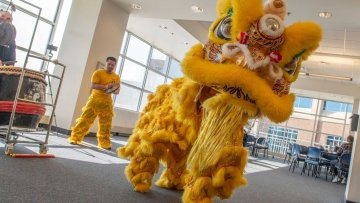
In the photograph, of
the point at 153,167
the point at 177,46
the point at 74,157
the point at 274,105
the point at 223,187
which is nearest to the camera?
the point at 274,105

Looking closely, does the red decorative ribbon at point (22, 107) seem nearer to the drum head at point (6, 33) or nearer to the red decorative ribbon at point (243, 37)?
the drum head at point (6, 33)

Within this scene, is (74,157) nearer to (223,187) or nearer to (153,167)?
(153,167)

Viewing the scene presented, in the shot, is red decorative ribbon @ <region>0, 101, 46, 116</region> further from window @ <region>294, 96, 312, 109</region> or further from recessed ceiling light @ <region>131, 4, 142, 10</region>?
window @ <region>294, 96, 312, 109</region>

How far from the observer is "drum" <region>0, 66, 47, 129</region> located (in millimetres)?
3078

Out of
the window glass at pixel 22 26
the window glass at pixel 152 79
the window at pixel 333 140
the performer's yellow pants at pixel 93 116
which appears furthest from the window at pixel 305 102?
the window glass at pixel 22 26

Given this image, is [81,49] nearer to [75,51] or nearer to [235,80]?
[75,51]

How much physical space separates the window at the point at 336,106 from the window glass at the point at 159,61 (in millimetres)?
8397

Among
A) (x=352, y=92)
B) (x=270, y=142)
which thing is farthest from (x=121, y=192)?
(x=270, y=142)

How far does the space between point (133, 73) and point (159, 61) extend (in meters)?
1.57

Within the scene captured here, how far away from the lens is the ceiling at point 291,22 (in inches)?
217

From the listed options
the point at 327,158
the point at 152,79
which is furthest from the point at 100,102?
the point at 152,79

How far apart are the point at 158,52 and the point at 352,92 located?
7994 mm

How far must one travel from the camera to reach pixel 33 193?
2.08 meters

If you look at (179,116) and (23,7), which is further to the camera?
(23,7)
